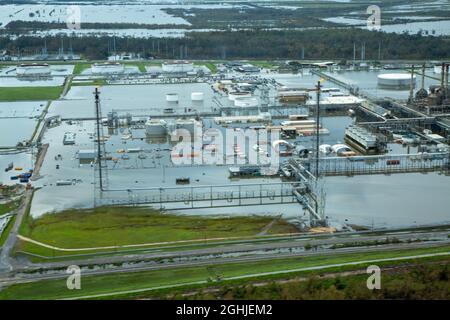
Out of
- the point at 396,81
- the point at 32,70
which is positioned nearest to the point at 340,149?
the point at 396,81

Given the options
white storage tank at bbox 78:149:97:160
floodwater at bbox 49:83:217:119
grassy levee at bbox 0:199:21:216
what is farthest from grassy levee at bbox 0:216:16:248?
floodwater at bbox 49:83:217:119

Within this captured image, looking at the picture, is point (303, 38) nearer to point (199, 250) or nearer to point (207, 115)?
point (207, 115)

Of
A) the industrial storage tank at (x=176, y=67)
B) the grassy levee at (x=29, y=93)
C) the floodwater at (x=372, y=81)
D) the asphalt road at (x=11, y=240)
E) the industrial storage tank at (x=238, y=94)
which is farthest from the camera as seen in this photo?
the industrial storage tank at (x=176, y=67)

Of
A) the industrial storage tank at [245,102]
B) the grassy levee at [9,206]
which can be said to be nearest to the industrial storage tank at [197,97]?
the industrial storage tank at [245,102]

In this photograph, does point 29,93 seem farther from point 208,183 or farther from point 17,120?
point 208,183

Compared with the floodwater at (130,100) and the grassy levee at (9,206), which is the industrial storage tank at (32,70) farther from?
the grassy levee at (9,206)

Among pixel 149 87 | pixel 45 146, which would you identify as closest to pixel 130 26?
pixel 149 87
